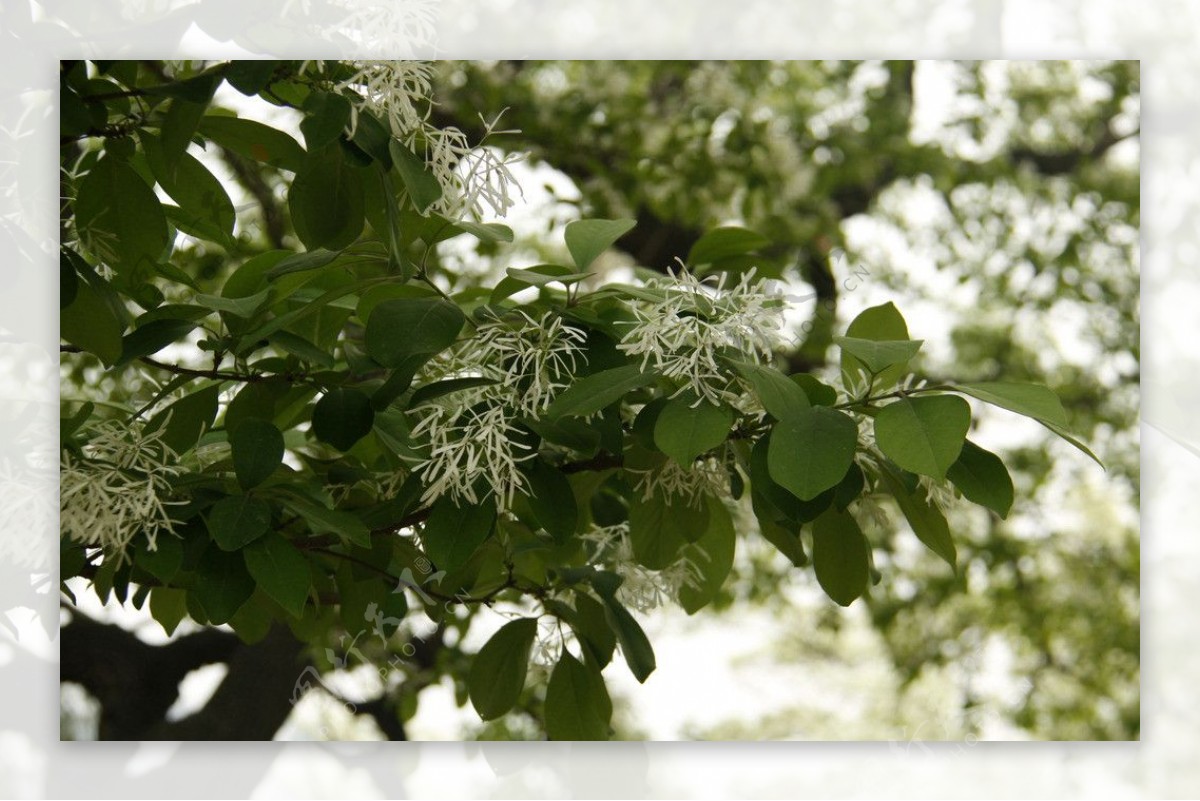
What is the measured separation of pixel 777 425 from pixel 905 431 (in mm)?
75

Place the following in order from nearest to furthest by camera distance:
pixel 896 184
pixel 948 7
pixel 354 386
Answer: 1. pixel 354 386
2. pixel 948 7
3. pixel 896 184

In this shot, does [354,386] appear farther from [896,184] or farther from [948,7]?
[896,184]

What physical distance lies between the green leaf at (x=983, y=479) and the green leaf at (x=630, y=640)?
31 centimetres

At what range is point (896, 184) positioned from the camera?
91.4 inches

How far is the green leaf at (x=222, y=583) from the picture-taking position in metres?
0.83

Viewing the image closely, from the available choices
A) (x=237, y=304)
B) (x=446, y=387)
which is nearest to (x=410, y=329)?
(x=446, y=387)

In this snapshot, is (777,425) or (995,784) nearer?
(777,425)

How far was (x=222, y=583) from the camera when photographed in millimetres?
837

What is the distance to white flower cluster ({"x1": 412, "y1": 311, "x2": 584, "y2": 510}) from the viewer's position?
0.78 m

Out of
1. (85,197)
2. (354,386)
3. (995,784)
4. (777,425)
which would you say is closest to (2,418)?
(85,197)

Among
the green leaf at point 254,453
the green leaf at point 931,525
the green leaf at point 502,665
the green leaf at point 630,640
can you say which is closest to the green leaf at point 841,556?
the green leaf at point 931,525

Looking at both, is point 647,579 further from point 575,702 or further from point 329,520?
point 329,520

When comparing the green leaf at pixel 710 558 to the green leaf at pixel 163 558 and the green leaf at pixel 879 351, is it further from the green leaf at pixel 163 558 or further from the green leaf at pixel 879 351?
the green leaf at pixel 163 558

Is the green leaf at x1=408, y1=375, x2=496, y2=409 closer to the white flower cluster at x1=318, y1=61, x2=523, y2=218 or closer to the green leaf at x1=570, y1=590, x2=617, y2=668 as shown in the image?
the white flower cluster at x1=318, y1=61, x2=523, y2=218
